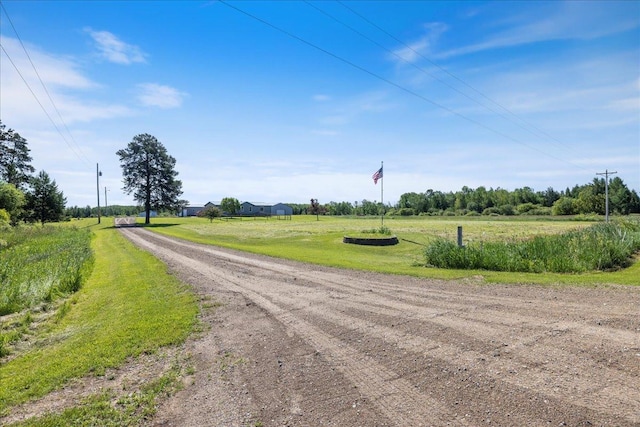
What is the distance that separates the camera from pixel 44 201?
64.0 meters

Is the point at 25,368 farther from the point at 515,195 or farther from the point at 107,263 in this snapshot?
the point at 515,195

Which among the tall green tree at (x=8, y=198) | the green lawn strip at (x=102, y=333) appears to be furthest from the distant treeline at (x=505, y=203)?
the green lawn strip at (x=102, y=333)

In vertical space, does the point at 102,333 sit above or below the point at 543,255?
below

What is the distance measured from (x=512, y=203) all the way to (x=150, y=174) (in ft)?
384

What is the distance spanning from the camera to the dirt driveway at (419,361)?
3.88 metres

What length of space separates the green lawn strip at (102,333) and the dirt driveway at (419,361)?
0.87 meters

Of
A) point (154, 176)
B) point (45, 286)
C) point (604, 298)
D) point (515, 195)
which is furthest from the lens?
point (515, 195)

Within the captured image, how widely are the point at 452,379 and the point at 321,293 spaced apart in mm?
5445

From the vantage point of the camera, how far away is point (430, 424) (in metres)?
3.68

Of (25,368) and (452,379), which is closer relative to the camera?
(452,379)

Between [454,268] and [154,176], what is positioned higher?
[154,176]

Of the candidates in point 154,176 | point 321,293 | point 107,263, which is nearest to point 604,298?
point 321,293

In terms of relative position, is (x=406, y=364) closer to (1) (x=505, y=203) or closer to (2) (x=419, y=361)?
(2) (x=419, y=361)

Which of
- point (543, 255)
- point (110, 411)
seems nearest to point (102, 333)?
point (110, 411)
